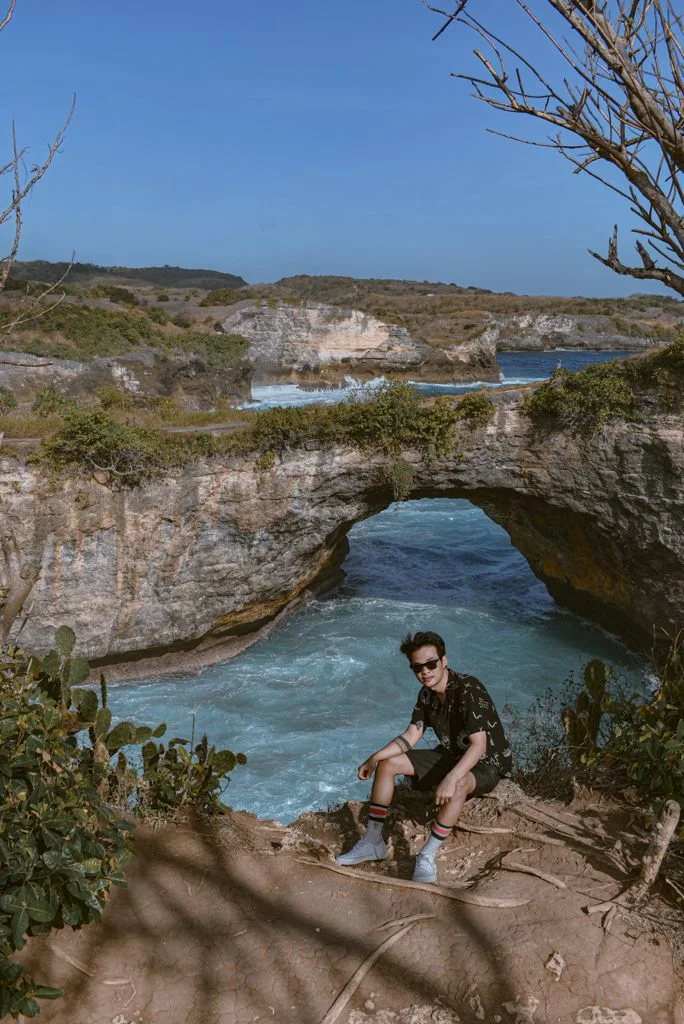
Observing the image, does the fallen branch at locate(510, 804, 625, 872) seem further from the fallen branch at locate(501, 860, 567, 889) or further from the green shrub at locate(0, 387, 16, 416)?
the green shrub at locate(0, 387, 16, 416)

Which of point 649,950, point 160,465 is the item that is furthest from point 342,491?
point 649,950

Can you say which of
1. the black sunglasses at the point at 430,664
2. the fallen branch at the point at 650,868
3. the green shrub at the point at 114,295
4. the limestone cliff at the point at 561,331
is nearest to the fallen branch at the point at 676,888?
the fallen branch at the point at 650,868

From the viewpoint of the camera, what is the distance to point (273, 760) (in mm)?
11297

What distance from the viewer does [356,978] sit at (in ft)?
11.6

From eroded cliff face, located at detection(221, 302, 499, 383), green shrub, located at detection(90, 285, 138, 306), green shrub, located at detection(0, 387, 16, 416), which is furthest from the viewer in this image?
eroded cliff face, located at detection(221, 302, 499, 383)

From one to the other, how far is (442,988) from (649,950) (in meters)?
1.08

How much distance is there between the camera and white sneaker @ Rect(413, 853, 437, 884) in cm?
441

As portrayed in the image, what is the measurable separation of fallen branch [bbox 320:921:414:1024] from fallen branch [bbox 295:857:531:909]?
345 millimetres

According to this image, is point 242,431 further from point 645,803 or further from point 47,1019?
point 47,1019

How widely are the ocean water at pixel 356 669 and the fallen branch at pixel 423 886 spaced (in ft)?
17.9

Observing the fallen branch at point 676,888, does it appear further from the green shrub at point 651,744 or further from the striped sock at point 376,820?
the striped sock at point 376,820

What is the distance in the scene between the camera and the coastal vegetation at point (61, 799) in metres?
3.29

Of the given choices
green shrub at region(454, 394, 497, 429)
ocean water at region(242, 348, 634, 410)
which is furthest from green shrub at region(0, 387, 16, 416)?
green shrub at region(454, 394, 497, 429)

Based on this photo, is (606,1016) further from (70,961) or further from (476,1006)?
(70,961)
